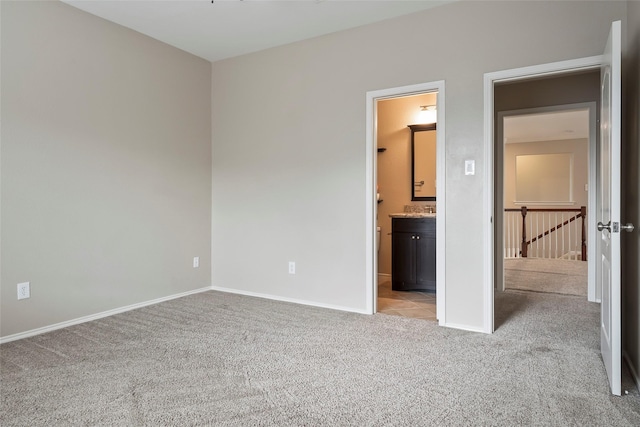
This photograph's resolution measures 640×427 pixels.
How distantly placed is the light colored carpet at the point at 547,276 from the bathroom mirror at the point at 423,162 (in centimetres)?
156

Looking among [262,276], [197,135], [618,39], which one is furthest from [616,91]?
[197,135]

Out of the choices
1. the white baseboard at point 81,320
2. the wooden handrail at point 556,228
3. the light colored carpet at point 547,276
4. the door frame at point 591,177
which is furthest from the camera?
the wooden handrail at point 556,228

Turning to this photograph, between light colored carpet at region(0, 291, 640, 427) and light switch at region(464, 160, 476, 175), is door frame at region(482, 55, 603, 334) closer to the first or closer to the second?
light switch at region(464, 160, 476, 175)

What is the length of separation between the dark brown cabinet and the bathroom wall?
2.13 feet

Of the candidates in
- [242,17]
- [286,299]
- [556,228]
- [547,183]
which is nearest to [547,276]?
[556,228]

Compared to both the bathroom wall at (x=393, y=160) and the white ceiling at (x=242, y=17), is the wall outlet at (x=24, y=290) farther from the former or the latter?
the bathroom wall at (x=393, y=160)

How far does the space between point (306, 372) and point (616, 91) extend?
7.41 feet

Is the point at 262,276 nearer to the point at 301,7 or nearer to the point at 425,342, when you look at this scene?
the point at 425,342

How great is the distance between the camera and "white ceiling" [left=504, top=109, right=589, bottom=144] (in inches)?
278

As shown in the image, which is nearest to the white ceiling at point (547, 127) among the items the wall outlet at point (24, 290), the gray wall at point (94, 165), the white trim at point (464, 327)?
the white trim at point (464, 327)

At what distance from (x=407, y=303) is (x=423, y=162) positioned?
1.99 metres

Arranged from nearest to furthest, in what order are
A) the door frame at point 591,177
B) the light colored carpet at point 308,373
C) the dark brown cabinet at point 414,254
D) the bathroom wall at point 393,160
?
the light colored carpet at point 308,373, the door frame at point 591,177, the dark brown cabinet at point 414,254, the bathroom wall at point 393,160

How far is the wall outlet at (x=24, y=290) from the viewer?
9.67 ft

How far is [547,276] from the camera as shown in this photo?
5543 mm
